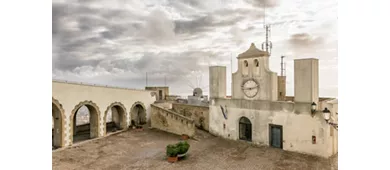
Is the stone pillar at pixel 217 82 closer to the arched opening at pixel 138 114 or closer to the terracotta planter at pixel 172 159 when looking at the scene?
the terracotta planter at pixel 172 159

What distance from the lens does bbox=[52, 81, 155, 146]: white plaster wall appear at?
7961 millimetres

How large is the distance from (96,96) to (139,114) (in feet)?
10.1

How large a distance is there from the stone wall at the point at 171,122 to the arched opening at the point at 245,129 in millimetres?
1842

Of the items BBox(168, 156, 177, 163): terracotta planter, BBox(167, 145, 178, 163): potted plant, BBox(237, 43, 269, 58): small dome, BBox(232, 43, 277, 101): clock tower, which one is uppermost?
BBox(237, 43, 269, 58): small dome

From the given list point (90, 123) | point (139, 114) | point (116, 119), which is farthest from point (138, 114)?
point (90, 123)

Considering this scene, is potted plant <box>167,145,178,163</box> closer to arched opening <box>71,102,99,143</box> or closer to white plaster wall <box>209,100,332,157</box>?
white plaster wall <box>209,100,332,157</box>

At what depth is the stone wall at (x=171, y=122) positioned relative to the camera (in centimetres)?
928

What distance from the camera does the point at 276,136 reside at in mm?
7707

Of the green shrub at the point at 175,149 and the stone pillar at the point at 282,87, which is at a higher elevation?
the stone pillar at the point at 282,87

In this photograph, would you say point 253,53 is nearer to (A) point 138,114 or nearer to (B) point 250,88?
(B) point 250,88

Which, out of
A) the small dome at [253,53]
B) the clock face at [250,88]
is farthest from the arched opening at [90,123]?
the small dome at [253,53]

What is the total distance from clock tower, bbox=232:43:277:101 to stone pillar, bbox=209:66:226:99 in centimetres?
67

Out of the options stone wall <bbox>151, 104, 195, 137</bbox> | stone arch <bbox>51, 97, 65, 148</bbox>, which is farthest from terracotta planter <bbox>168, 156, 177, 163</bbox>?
stone arch <bbox>51, 97, 65, 148</bbox>
